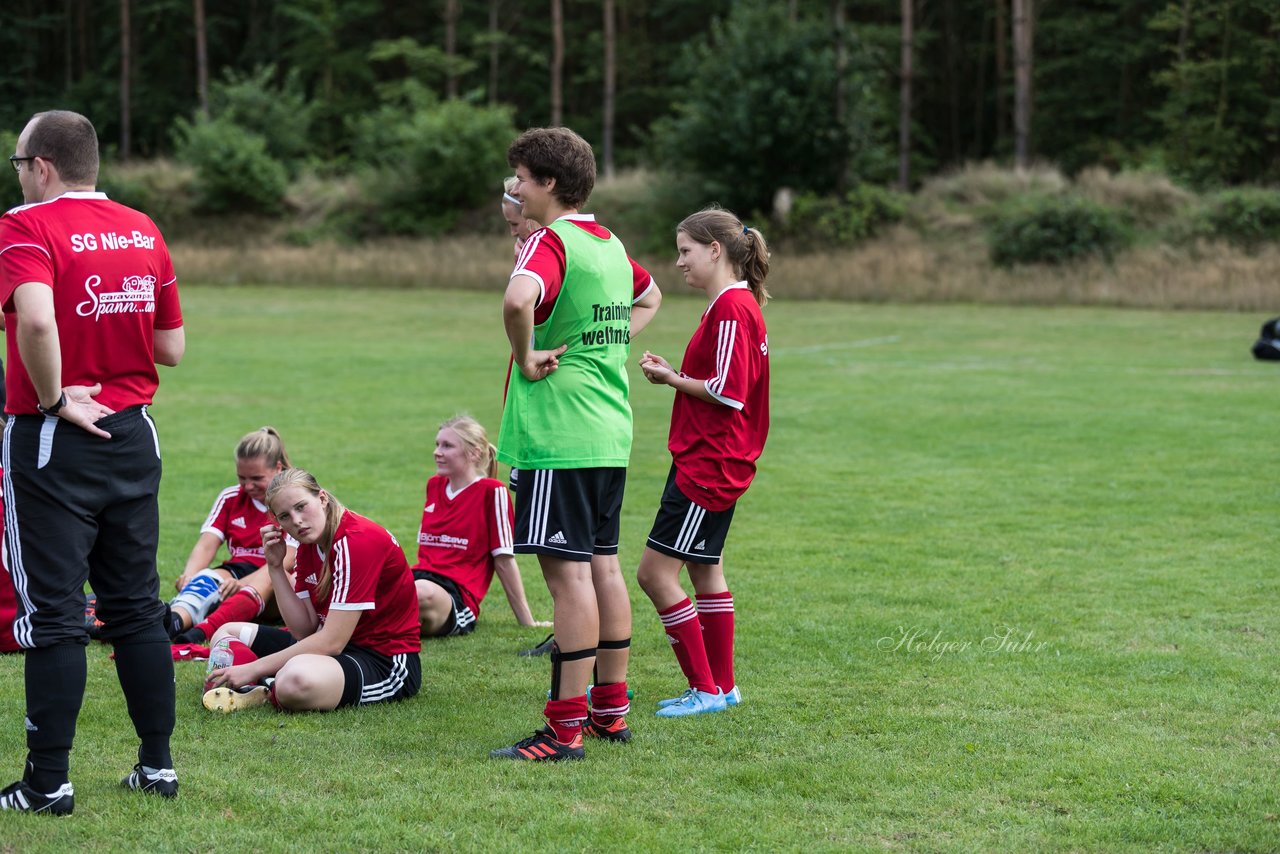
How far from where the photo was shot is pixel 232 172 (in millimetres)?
45875

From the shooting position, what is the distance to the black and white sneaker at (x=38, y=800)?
407cm

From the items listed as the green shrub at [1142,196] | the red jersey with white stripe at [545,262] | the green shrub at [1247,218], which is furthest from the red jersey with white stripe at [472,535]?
the green shrub at [1142,196]

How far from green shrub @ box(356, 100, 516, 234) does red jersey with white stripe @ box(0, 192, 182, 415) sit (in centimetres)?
4059

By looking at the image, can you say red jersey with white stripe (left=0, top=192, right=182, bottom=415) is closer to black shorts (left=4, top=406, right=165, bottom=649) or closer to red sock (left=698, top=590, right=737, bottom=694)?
black shorts (left=4, top=406, right=165, bottom=649)

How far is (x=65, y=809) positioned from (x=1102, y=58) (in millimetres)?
50555

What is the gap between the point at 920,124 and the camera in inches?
2130

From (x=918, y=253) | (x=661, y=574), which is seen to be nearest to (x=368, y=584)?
(x=661, y=574)

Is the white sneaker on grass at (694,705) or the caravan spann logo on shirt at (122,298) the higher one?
the caravan spann logo on shirt at (122,298)

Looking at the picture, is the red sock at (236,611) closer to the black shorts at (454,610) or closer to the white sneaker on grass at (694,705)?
the black shorts at (454,610)

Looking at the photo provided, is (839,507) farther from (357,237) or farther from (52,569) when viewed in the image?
(357,237)

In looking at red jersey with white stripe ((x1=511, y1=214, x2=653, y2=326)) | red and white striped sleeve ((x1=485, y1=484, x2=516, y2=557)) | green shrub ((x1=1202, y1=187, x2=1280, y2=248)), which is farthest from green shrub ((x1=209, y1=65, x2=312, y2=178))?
red jersey with white stripe ((x1=511, y1=214, x2=653, y2=326))

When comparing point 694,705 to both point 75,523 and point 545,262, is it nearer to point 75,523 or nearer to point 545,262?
point 545,262

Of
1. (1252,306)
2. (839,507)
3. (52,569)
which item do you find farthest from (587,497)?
(1252,306)

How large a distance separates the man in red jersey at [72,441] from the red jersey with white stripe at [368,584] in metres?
1.16
